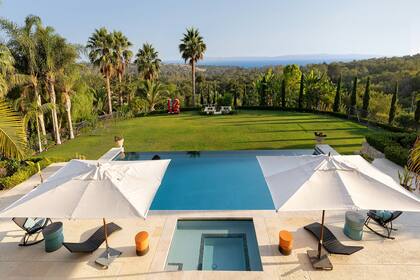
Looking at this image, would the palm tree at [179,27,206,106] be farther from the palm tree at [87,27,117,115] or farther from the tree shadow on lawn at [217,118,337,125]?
the tree shadow on lawn at [217,118,337,125]

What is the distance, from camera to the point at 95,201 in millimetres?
4520

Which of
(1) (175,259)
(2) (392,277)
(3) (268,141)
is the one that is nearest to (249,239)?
(1) (175,259)

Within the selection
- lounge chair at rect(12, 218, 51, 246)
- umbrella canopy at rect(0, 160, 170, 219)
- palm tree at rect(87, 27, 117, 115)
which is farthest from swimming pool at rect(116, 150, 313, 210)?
palm tree at rect(87, 27, 117, 115)

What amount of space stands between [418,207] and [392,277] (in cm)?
166

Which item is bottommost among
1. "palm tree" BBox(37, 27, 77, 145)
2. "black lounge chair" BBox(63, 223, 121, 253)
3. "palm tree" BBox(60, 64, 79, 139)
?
"black lounge chair" BBox(63, 223, 121, 253)

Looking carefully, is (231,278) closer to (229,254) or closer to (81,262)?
(229,254)

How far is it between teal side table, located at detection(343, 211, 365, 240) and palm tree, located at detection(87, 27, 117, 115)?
25160mm

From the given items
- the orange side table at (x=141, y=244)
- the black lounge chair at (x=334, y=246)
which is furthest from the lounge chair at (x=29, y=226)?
the black lounge chair at (x=334, y=246)

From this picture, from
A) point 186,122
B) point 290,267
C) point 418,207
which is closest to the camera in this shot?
point 418,207

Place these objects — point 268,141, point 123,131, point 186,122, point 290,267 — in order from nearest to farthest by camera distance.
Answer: point 290,267 → point 268,141 → point 123,131 → point 186,122

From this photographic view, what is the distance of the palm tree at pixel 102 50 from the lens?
987 inches

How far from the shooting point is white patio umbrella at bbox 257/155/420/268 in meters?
4.39

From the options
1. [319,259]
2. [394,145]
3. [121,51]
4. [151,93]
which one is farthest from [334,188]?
[151,93]

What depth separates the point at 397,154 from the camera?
11359 millimetres
